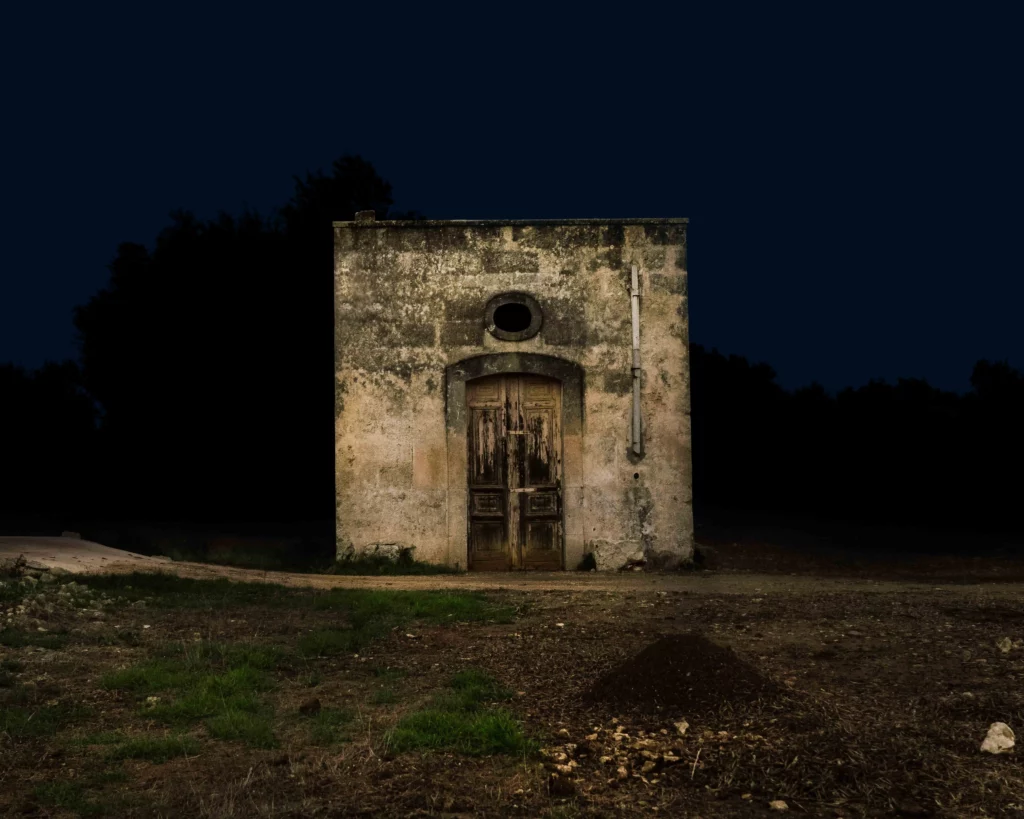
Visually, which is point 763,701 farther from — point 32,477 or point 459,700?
point 32,477

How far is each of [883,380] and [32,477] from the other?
18.3 metres

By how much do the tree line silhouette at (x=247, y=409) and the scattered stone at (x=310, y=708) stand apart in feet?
52.6

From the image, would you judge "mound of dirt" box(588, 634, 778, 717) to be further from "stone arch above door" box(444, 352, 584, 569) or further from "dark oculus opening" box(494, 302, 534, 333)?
"dark oculus opening" box(494, 302, 534, 333)

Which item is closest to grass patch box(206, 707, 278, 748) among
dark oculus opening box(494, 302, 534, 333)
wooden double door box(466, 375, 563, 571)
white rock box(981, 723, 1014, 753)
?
white rock box(981, 723, 1014, 753)

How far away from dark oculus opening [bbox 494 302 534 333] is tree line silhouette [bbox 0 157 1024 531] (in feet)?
30.5

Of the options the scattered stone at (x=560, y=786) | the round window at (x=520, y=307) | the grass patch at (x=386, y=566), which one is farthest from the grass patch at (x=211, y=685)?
the round window at (x=520, y=307)

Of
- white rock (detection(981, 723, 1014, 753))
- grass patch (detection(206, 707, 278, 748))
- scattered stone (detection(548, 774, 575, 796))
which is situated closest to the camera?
scattered stone (detection(548, 774, 575, 796))

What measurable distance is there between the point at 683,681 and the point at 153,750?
254 cm

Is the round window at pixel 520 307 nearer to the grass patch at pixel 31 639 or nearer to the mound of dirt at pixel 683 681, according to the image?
the grass patch at pixel 31 639

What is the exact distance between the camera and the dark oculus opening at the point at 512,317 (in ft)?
43.5

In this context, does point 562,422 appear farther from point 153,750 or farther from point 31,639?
point 153,750

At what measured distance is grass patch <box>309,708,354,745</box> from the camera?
16.2 feet

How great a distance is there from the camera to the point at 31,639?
23.2 feet

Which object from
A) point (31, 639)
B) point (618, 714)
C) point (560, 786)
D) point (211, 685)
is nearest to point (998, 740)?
point (618, 714)
